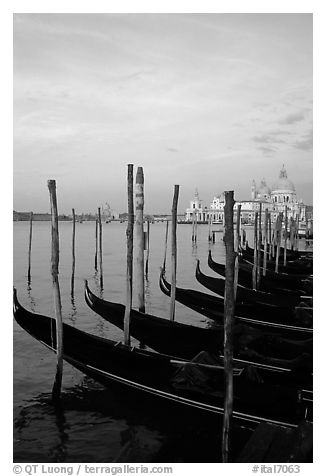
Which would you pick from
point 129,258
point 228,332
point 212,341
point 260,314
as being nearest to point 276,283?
point 260,314

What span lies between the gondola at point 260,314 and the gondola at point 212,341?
0.43 m

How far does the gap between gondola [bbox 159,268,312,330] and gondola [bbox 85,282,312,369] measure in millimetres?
425

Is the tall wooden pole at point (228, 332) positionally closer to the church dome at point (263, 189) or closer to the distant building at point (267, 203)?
the distant building at point (267, 203)

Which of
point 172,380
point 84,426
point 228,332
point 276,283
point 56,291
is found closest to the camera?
point 228,332

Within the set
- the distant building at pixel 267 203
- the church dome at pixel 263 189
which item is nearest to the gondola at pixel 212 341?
the distant building at pixel 267 203

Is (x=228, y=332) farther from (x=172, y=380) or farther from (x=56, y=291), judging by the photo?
(x=56, y=291)

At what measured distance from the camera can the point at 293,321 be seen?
5441 mm

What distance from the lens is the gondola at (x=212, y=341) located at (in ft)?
13.1

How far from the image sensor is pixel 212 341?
4305 millimetres

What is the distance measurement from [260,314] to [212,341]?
154cm

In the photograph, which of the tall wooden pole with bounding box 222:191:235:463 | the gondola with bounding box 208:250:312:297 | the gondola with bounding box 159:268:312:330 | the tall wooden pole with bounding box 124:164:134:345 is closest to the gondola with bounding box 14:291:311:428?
the tall wooden pole with bounding box 124:164:134:345
